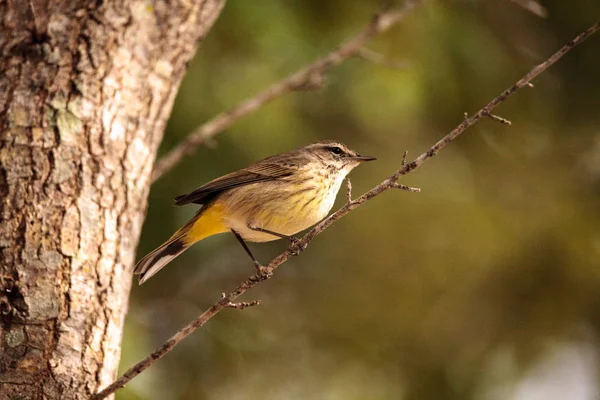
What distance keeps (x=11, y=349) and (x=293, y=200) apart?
2084mm

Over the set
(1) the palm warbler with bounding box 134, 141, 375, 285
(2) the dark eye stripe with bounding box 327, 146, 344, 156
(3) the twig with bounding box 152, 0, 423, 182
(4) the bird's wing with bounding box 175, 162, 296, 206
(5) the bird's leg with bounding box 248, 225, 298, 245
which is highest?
(3) the twig with bounding box 152, 0, 423, 182

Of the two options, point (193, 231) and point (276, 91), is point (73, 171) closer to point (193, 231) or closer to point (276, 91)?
point (193, 231)

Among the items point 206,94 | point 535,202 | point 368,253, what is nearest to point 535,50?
point 535,202

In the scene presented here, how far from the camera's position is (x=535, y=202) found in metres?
7.18

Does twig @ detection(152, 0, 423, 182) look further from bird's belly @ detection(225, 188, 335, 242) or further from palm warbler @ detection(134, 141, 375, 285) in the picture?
bird's belly @ detection(225, 188, 335, 242)

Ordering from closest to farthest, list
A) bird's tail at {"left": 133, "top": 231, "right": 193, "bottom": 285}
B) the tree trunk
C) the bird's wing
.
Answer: the tree trunk
bird's tail at {"left": 133, "top": 231, "right": 193, "bottom": 285}
the bird's wing

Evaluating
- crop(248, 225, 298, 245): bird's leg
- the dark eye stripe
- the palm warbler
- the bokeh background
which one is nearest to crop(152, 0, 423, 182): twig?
the palm warbler

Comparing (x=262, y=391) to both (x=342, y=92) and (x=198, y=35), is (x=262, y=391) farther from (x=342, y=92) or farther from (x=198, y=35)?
(x=198, y=35)

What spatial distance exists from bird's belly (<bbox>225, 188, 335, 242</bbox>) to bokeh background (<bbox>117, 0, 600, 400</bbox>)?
5.35ft

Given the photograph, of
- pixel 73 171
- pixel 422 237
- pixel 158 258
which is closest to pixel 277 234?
pixel 158 258

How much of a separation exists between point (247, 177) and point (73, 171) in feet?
5.00

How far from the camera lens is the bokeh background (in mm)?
6719

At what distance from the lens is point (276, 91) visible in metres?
5.19

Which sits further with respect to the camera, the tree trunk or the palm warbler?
the palm warbler
